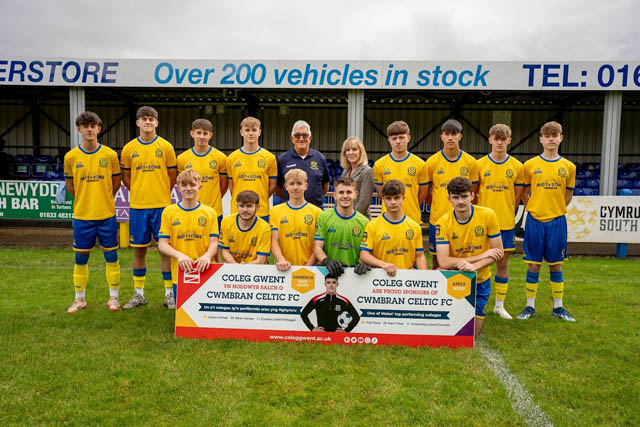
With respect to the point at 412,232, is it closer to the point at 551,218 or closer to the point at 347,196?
the point at 347,196

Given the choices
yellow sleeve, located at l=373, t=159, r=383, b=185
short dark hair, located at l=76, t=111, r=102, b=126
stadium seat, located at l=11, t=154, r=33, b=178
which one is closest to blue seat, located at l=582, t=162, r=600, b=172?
yellow sleeve, located at l=373, t=159, r=383, b=185

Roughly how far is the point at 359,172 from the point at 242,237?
1.26 m

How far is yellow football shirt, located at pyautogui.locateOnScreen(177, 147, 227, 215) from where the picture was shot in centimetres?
475

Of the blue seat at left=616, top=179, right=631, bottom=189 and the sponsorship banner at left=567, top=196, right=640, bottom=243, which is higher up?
the blue seat at left=616, top=179, right=631, bottom=189

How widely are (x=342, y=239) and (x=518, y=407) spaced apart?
1.78 meters

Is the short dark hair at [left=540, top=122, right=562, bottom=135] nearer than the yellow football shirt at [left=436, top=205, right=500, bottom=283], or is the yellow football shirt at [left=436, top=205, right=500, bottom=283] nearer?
the yellow football shirt at [left=436, top=205, right=500, bottom=283]

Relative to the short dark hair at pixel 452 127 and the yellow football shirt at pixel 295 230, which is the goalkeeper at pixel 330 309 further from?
the short dark hair at pixel 452 127

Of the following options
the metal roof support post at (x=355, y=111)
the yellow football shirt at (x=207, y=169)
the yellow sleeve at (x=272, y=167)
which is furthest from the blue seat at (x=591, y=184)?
the yellow football shirt at (x=207, y=169)

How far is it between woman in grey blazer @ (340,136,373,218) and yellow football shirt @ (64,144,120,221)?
239 cm

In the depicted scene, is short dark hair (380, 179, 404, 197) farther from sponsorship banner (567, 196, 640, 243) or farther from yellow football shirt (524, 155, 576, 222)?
sponsorship banner (567, 196, 640, 243)

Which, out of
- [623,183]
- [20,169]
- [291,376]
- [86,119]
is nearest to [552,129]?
[291,376]

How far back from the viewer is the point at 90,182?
4570mm

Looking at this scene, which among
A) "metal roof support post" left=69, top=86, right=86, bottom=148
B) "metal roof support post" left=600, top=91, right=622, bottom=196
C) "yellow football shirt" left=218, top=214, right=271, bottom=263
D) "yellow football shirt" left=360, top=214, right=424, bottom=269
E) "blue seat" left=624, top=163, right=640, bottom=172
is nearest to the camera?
"yellow football shirt" left=360, top=214, right=424, bottom=269

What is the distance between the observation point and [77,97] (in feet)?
35.8
